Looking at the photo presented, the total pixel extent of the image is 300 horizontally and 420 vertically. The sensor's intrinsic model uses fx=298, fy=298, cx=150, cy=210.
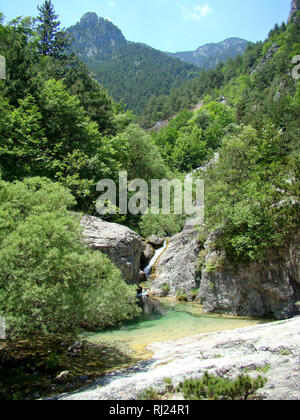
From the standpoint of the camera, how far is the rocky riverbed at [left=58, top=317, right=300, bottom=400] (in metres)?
6.95

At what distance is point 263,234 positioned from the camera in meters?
15.1

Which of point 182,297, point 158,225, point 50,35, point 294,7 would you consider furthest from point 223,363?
point 294,7

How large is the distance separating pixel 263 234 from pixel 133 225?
2071 cm

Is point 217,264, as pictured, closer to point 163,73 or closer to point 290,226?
point 290,226

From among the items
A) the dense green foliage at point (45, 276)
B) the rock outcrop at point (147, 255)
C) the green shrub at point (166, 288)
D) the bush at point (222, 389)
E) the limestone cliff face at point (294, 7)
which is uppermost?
the limestone cliff face at point (294, 7)

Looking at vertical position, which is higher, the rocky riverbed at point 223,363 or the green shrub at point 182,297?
the rocky riverbed at point 223,363

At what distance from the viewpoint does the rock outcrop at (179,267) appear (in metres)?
20.6

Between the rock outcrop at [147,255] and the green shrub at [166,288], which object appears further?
the rock outcrop at [147,255]

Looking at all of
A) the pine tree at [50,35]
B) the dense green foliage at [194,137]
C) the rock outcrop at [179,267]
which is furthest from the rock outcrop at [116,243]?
the dense green foliage at [194,137]

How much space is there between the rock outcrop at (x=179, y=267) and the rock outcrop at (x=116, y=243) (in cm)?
271

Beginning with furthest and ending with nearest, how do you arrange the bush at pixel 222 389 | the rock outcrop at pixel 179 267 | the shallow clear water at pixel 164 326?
the rock outcrop at pixel 179 267 → the shallow clear water at pixel 164 326 → the bush at pixel 222 389

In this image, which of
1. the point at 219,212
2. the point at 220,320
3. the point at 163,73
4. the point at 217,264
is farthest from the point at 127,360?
the point at 163,73

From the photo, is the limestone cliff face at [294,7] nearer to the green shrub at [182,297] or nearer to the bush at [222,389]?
the green shrub at [182,297]

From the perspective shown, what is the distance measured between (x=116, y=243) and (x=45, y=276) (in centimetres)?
1019
